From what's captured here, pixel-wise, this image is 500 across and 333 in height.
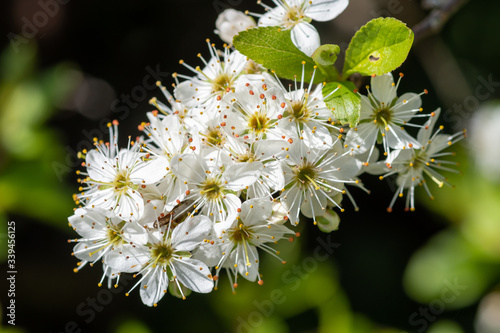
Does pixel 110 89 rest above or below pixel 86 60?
below

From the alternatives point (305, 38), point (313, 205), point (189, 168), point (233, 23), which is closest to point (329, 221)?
point (313, 205)

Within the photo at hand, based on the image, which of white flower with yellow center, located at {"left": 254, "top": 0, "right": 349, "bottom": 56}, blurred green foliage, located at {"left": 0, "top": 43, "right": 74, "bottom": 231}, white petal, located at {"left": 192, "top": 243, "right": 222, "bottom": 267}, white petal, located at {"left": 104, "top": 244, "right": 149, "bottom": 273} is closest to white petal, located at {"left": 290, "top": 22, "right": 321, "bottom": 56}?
white flower with yellow center, located at {"left": 254, "top": 0, "right": 349, "bottom": 56}

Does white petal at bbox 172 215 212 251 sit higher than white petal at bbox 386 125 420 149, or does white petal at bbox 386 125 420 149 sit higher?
white petal at bbox 172 215 212 251

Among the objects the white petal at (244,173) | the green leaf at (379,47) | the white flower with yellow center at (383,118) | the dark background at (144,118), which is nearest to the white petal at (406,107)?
the white flower with yellow center at (383,118)

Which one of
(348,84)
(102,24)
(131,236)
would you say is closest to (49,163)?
(102,24)

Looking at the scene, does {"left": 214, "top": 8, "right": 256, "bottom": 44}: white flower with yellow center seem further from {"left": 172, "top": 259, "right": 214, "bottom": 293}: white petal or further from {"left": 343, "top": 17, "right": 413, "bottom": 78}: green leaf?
{"left": 172, "top": 259, "right": 214, "bottom": 293}: white petal

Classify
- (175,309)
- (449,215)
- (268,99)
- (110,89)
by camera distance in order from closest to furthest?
(268,99) → (449,215) → (175,309) → (110,89)

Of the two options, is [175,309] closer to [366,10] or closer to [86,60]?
[86,60]

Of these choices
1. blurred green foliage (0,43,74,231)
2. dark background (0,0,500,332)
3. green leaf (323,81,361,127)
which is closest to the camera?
green leaf (323,81,361,127)
